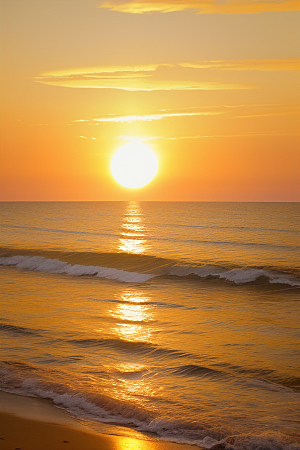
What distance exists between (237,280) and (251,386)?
649 inches

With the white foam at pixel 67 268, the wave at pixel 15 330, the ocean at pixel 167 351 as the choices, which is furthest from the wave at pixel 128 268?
the wave at pixel 15 330

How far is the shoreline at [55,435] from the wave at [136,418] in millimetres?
246

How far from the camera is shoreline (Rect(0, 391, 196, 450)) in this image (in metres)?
7.09

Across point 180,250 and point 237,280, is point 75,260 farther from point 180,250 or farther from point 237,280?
point 237,280

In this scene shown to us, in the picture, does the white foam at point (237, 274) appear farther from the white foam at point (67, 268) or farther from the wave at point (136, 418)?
the wave at point (136, 418)

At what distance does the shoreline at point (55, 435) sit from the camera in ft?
23.2

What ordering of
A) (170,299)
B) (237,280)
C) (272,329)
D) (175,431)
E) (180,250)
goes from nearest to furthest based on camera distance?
(175,431) → (272,329) → (170,299) → (237,280) → (180,250)

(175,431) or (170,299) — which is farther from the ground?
(170,299)

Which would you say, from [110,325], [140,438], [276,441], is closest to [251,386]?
[276,441]

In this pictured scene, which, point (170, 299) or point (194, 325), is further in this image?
point (170, 299)

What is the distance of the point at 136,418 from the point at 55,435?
1.47 metres

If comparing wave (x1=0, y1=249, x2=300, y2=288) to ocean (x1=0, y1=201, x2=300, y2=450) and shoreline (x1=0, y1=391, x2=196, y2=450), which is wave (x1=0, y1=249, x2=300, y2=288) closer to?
ocean (x1=0, y1=201, x2=300, y2=450)

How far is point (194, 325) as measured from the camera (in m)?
14.9

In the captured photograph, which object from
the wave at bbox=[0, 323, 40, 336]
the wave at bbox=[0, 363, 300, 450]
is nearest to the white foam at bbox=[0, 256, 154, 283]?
the wave at bbox=[0, 323, 40, 336]
